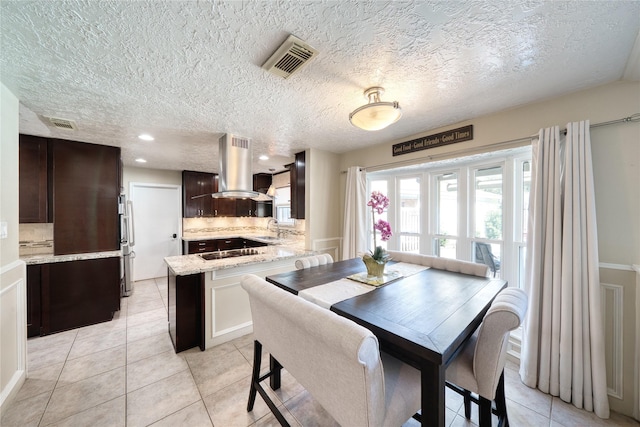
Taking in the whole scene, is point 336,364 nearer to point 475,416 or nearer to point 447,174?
point 475,416

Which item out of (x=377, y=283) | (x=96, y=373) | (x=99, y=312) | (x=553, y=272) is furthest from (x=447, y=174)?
(x=99, y=312)

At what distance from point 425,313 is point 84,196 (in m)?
4.02

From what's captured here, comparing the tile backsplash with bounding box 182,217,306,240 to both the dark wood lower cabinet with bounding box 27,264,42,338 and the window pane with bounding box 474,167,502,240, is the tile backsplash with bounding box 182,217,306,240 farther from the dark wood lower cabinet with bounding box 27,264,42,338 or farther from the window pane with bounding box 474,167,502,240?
the window pane with bounding box 474,167,502,240

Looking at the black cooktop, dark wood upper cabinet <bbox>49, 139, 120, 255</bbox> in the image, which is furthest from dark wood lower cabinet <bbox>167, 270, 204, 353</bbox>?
dark wood upper cabinet <bbox>49, 139, 120, 255</bbox>

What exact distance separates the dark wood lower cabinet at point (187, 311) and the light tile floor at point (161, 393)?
0.11m

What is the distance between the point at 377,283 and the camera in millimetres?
1683

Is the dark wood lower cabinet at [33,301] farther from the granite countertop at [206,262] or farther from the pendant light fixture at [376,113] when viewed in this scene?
the pendant light fixture at [376,113]

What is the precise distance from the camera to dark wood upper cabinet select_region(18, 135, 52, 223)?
2613 mm

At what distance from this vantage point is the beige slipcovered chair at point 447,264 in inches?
74.6

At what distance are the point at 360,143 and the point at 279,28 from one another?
2.22 meters

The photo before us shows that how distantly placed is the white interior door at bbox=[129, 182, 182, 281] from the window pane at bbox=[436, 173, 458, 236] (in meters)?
5.11

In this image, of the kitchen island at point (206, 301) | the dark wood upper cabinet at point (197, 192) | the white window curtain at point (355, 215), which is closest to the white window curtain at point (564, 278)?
the white window curtain at point (355, 215)

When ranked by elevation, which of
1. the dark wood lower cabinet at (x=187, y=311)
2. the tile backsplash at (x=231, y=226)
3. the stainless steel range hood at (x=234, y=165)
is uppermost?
the stainless steel range hood at (x=234, y=165)

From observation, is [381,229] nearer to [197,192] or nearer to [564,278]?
[564,278]
